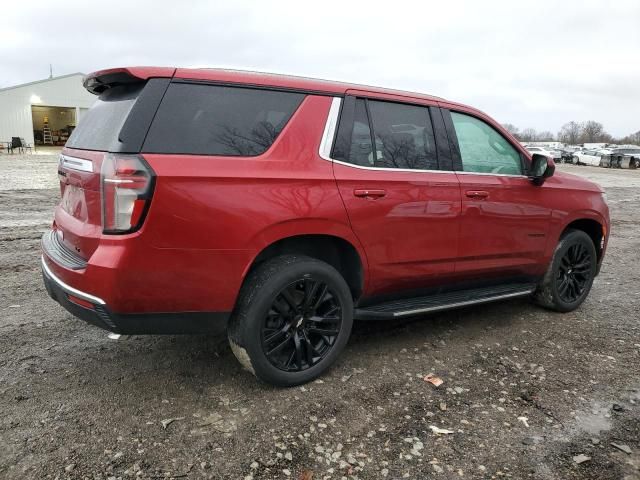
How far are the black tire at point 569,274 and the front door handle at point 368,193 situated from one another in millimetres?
2107

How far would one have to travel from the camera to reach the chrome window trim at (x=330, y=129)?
3.05 meters

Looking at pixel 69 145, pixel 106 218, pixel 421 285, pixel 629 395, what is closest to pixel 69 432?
pixel 106 218

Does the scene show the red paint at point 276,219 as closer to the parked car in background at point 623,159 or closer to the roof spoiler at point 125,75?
the roof spoiler at point 125,75

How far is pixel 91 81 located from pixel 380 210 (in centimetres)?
191

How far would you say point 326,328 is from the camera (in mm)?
3168

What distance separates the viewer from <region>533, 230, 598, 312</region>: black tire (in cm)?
447

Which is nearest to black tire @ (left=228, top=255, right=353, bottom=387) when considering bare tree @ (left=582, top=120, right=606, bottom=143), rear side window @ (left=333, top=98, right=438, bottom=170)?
rear side window @ (left=333, top=98, right=438, bottom=170)

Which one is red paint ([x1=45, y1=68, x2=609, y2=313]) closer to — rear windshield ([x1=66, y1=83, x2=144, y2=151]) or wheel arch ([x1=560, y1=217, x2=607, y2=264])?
rear windshield ([x1=66, y1=83, x2=144, y2=151])

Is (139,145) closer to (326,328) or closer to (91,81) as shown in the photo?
(91,81)

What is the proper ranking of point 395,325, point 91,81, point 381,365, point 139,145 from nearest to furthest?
point 139,145 < point 91,81 < point 381,365 < point 395,325

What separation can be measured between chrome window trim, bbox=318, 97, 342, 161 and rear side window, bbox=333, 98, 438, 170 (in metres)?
0.05

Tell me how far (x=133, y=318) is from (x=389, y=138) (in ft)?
6.42

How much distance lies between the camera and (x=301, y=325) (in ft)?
10.1

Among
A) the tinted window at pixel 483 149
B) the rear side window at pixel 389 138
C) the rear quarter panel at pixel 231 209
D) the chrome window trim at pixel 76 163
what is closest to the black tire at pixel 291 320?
the rear quarter panel at pixel 231 209
